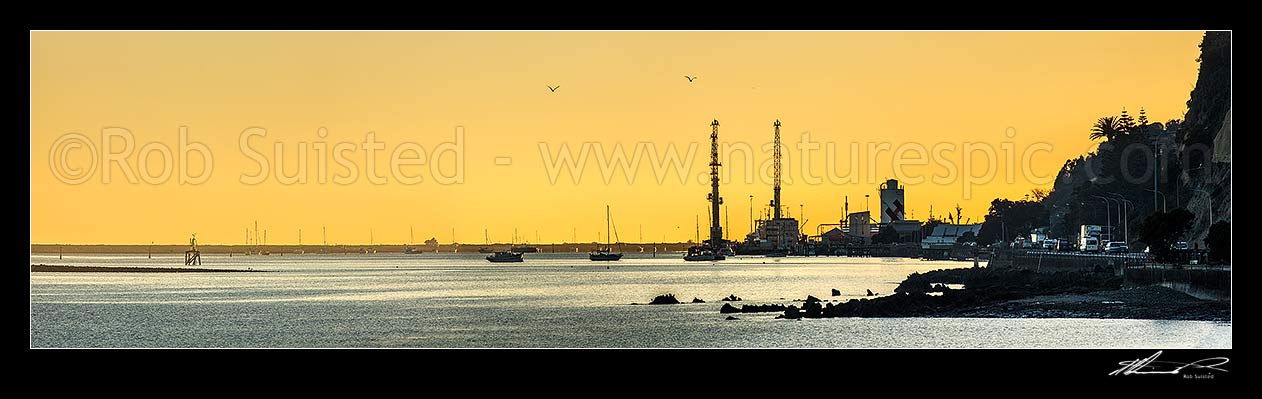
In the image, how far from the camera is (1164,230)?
78688mm

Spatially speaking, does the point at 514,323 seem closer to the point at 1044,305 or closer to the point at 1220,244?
the point at 1044,305

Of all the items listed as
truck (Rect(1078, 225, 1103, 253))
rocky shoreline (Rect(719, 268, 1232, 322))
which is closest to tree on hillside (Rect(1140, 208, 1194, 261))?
rocky shoreline (Rect(719, 268, 1232, 322))

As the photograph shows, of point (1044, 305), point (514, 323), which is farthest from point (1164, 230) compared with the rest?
point (514, 323)
